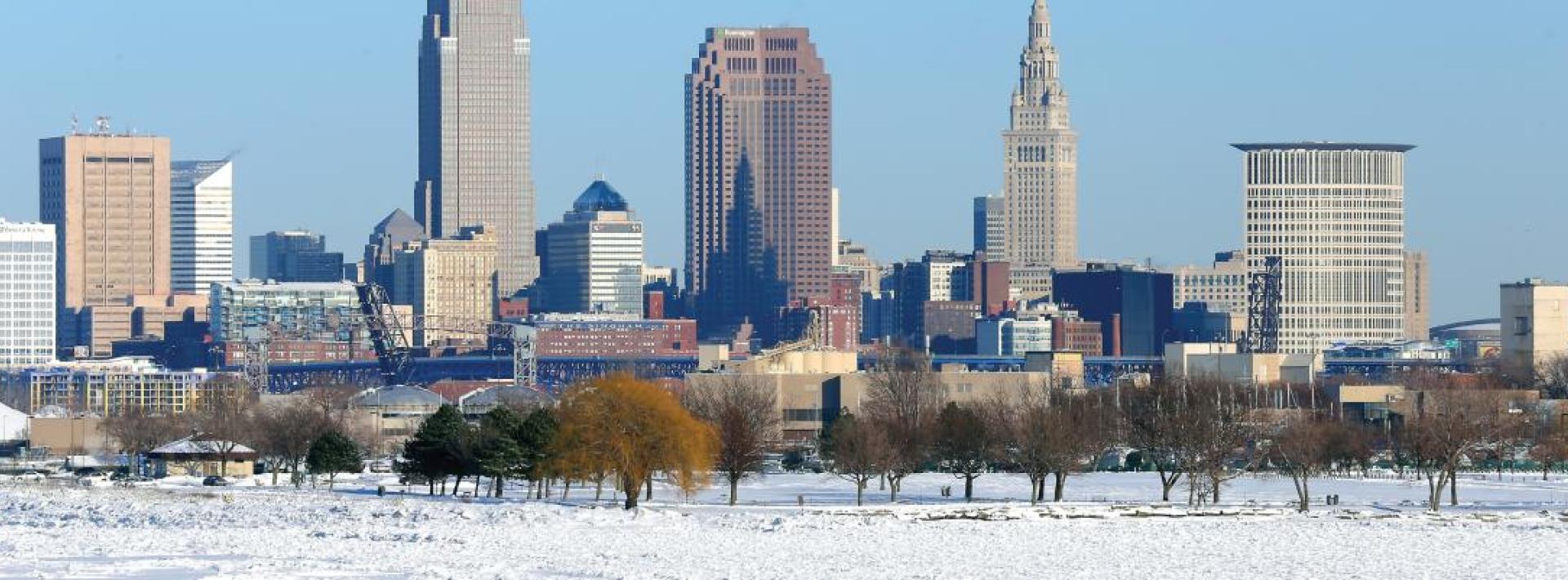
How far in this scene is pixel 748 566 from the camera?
7344 centimetres

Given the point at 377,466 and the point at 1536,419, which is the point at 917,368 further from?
the point at 377,466

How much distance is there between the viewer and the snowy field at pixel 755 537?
72688mm

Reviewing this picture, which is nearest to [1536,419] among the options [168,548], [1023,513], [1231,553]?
[1023,513]

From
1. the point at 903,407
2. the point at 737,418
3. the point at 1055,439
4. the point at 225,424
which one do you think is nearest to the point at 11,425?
the point at 225,424

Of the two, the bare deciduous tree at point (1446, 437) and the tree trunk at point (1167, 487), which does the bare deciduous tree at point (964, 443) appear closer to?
the tree trunk at point (1167, 487)

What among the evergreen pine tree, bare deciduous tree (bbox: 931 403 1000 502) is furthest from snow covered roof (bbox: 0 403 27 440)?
bare deciduous tree (bbox: 931 403 1000 502)

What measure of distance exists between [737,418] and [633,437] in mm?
16408

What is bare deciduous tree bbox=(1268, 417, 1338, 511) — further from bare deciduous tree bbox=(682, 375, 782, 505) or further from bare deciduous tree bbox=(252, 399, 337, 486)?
bare deciduous tree bbox=(252, 399, 337, 486)

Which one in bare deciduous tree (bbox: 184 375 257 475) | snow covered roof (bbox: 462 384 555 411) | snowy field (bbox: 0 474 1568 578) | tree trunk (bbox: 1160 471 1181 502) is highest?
snow covered roof (bbox: 462 384 555 411)

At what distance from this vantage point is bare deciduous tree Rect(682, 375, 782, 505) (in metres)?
103

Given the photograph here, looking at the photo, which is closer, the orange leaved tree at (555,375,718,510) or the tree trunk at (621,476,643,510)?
the tree trunk at (621,476,643,510)

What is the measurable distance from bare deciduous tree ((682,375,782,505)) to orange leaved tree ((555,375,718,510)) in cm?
217

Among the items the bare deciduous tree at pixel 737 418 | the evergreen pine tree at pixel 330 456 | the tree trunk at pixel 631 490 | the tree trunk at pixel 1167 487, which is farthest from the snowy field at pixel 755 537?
the evergreen pine tree at pixel 330 456

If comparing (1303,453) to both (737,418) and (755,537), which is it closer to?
(737,418)
